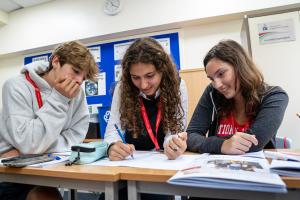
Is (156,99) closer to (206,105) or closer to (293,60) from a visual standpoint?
(206,105)

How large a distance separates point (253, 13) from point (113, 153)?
210 centimetres

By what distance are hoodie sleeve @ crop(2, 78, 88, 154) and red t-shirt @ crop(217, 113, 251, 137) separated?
2.46 ft

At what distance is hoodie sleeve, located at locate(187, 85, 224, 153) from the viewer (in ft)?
2.80

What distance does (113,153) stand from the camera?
828mm

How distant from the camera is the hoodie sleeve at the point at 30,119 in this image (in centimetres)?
94

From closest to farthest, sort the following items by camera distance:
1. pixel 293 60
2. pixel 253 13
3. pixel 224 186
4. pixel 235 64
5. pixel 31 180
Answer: pixel 224 186 < pixel 31 180 < pixel 235 64 < pixel 293 60 < pixel 253 13

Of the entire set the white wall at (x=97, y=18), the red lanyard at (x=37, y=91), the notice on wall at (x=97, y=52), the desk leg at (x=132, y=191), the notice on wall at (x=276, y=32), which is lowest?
the desk leg at (x=132, y=191)

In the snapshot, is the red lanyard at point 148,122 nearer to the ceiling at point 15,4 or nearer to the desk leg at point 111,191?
the desk leg at point 111,191

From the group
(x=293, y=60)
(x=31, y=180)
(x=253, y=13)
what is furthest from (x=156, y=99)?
(x=253, y=13)

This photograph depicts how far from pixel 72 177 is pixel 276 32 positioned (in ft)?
6.80

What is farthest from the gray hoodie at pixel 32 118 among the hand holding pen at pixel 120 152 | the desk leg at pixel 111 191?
the desk leg at pixel 111 191

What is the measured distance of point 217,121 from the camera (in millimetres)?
1115

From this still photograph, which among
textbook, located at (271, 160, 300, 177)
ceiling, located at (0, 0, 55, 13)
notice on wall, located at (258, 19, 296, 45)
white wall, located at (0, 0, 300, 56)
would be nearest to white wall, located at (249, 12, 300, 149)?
notice on wall, located at (258, 19, 296, 45)

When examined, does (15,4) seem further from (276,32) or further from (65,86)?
(276,32)
